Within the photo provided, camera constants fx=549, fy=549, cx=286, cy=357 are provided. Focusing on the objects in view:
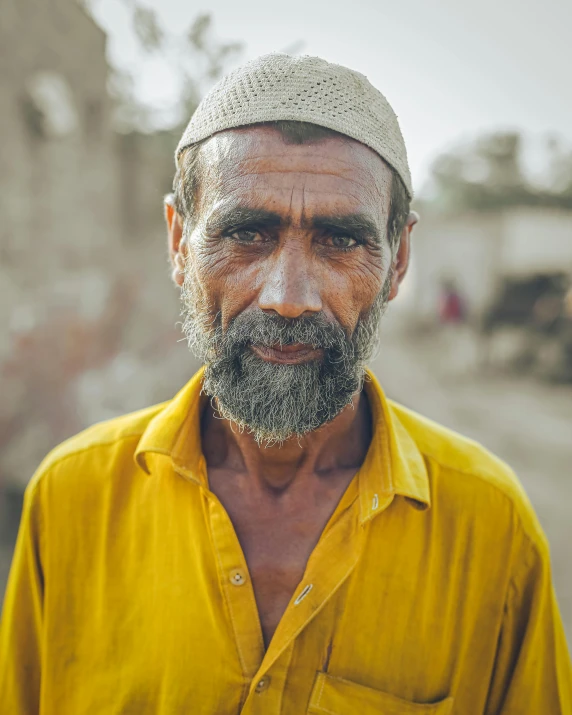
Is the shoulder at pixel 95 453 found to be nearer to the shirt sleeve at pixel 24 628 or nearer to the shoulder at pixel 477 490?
the shirt sleeve at pixel 24 628

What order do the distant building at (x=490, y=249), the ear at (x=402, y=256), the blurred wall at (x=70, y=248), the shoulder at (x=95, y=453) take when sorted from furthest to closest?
the distant building at (x=490, y=249) → the blurred wall at (x=70, y=248) → the ear at (x=402, y=256) → the shoulder at (x=95, y=453)

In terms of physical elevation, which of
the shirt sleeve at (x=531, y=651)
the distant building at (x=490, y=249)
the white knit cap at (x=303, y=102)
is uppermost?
the distant building at (x=490, y=249)

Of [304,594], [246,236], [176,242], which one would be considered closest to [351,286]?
[246,236]

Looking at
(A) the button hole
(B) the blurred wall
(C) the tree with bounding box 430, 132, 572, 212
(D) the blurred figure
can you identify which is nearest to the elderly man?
(A) the button hole

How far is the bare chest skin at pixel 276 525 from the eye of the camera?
1.54 metres

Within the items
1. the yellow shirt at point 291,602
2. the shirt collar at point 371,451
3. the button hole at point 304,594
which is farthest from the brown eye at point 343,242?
the button hole at point 304,594

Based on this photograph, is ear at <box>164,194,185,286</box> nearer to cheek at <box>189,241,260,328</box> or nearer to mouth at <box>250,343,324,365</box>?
cheek at <box>189,241,260,328</box>

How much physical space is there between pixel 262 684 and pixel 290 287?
3.31ft

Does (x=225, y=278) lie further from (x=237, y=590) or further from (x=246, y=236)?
(x=237, y=590)

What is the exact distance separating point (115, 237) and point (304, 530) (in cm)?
782

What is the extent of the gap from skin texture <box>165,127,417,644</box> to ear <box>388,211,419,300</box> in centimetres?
8

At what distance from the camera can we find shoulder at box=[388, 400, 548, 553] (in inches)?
62.4

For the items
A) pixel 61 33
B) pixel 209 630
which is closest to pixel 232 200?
pixel 209 630

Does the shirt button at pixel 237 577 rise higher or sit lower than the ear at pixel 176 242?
lower
